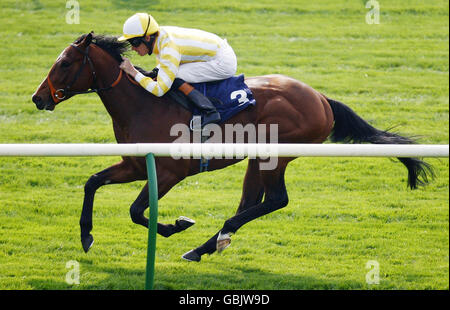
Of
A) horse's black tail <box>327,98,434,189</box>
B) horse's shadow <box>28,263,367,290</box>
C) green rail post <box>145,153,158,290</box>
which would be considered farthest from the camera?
horse's black tail <box>327,98,434,189</box>

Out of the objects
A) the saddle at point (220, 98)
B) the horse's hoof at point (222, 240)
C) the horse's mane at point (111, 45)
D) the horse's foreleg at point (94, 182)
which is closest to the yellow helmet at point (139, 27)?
the horse's mane at point (111, 45)

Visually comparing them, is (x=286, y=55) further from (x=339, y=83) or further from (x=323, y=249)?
(x=323, y=249)

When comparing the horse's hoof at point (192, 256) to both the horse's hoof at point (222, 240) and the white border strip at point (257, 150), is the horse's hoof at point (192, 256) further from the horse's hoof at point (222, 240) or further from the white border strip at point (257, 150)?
the white border strip at point (257, 150)

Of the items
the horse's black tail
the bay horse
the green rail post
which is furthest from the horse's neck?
the green rail post

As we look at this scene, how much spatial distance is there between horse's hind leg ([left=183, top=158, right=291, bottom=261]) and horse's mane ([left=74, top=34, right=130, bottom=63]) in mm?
1308

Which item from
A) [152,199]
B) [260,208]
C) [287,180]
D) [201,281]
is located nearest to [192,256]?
[201,281]

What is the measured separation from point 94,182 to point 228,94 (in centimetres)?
111

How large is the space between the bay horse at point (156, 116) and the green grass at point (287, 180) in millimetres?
454

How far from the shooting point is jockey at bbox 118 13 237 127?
4766 mm

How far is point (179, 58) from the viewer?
4.82m

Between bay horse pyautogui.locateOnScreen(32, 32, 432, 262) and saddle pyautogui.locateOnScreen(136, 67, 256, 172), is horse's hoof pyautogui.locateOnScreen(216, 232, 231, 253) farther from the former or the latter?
saddle pyautogui.locateOnScreen(136, 67, 256, 172)

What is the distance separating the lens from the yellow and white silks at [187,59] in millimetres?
4777

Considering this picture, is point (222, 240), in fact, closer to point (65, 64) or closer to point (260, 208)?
point (260, 208)
